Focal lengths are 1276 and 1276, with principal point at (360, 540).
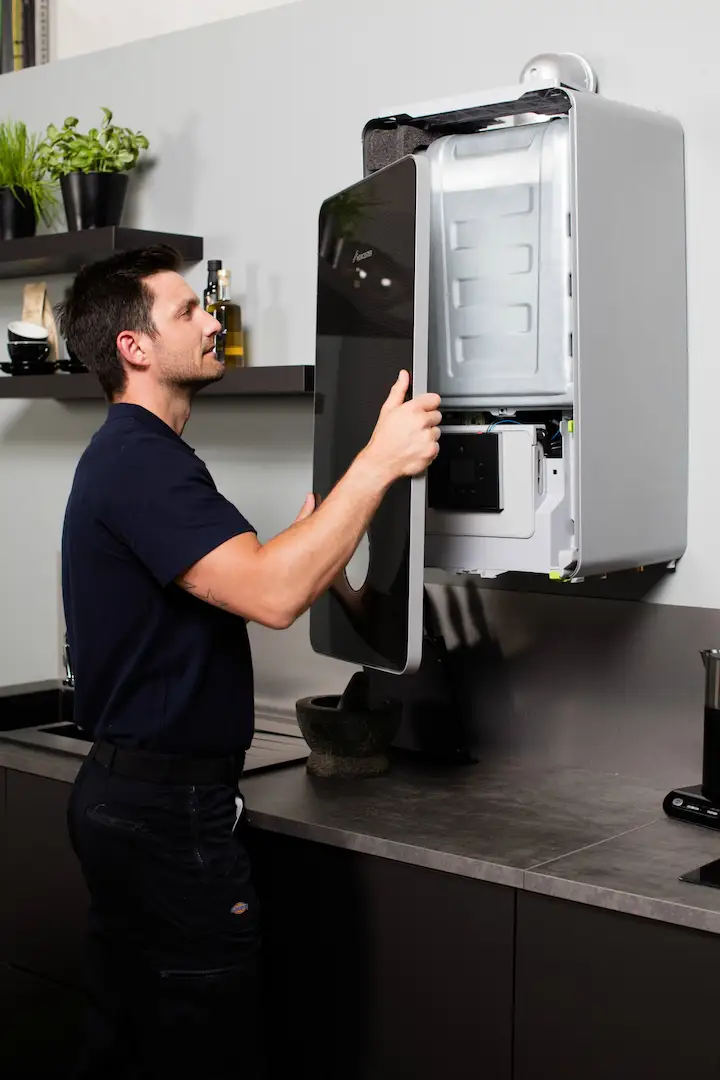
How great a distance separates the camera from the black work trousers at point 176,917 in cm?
190

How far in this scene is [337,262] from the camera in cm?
216

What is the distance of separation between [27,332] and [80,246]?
1.21ft

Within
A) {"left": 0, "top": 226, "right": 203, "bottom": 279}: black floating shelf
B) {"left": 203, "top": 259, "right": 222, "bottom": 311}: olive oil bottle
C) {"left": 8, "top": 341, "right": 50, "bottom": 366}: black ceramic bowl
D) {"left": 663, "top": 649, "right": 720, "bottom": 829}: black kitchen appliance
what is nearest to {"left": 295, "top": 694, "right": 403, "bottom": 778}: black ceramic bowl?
{"left": 663, "top": 649, "right": 720, "bottom": 829}: black kitchen appliance

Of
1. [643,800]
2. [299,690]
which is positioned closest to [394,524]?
[643,800]

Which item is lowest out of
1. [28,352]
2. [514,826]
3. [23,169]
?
[514,826]

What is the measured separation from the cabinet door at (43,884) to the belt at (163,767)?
495mm

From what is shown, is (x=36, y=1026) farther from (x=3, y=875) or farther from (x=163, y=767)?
(x=163, y=767)

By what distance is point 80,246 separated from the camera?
Result: 9.77 ft

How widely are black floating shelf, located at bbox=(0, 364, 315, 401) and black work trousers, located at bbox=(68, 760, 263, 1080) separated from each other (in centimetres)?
98

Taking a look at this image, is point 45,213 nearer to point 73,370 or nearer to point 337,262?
point 73,370

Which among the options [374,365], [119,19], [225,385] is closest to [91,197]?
[225,385]

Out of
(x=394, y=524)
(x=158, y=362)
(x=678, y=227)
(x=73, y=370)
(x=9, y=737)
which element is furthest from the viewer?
(x=73, y=370)

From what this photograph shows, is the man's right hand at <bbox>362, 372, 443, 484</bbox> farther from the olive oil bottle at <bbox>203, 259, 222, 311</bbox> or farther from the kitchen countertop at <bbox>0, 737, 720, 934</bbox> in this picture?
the olive oil bottle at <bbox>203, 259, 222, 311</bbox>

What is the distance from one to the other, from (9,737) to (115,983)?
84cm
